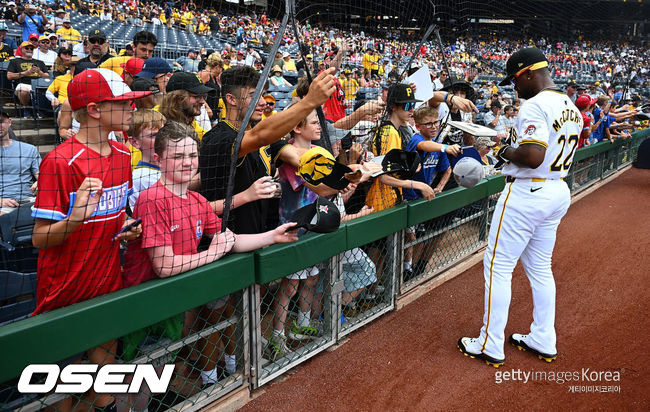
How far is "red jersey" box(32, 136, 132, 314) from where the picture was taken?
1.83 meters

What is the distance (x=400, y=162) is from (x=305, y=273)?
0.95m

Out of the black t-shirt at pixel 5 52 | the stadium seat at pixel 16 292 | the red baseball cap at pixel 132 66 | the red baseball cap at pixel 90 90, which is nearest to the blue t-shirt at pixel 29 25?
the black t-shirt at pixel 5 52

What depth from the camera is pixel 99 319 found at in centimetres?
184

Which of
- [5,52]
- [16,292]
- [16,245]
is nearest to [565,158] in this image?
[16,292]

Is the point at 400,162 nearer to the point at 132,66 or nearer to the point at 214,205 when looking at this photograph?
the point at 214,205

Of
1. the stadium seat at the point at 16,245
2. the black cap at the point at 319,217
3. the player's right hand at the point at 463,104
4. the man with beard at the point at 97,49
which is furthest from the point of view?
the man with beard at the point at 97,49

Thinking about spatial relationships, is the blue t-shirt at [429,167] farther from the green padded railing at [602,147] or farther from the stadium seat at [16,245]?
the green padded railing at [602,147]

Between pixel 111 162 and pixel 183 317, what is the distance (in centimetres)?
88

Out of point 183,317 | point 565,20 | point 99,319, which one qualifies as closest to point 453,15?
point 183,317

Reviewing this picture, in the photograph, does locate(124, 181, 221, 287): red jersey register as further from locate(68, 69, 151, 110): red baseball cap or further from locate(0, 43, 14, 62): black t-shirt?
locate(0, 43, 14, 62): black t-shirt

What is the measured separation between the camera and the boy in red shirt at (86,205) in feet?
5.96

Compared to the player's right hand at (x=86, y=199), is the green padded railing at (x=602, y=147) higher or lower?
lower

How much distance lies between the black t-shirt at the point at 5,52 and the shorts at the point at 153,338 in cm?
828

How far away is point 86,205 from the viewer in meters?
1.78
